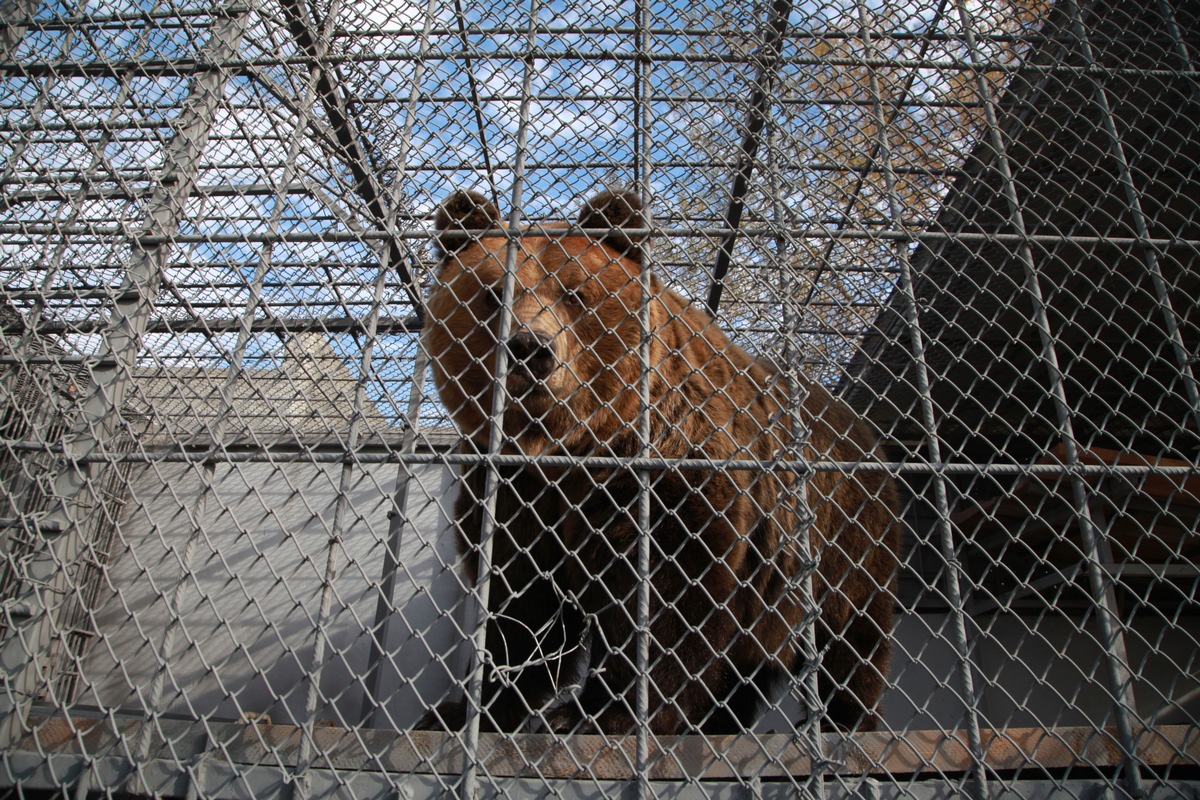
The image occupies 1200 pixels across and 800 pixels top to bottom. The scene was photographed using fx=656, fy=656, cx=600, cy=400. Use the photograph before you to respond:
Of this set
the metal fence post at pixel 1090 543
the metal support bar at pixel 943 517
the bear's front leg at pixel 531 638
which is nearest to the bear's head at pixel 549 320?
the bear's front leg at pixel 531 638

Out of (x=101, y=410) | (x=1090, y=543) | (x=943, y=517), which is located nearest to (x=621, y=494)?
(x=943, y=517)

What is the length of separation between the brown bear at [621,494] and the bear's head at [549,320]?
1 centimetres

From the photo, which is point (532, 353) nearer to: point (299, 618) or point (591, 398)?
point (591, 398)

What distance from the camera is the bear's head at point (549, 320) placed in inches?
108

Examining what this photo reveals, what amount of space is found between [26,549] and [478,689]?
6.94ft

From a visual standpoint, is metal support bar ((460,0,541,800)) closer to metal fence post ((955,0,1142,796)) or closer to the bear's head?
the bear's head

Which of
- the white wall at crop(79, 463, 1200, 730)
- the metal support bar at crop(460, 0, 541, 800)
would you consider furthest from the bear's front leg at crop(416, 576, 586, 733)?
the white wall at crop(79, 463, 1200, 730)

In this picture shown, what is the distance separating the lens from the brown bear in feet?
8.42

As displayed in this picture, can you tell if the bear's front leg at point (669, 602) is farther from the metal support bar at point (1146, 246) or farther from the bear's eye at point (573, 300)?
the metal support bar at point (1146, 246)

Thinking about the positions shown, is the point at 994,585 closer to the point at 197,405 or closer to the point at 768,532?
the point at 768,532

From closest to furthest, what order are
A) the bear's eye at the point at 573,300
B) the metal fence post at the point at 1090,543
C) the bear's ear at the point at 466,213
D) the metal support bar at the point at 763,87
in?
the metal fence post at the point at 1090,543 < the metal support bar at the point at 763,87 < the bear's ear at the point at 466,213 < the bear's eye at the point at 573,300

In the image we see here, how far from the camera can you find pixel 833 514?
382cm

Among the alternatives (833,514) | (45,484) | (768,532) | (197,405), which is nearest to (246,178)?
(45,484)

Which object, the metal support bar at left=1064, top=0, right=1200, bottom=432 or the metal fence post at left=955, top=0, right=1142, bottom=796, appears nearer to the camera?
the metal fence post at left=955, top=0, right=1142, bottom=796
